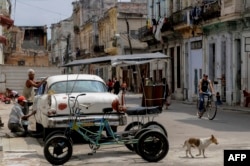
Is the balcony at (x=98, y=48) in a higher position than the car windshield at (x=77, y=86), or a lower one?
higher

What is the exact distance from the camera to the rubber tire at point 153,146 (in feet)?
37.4

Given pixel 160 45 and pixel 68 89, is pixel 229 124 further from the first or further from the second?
pixel 160 45

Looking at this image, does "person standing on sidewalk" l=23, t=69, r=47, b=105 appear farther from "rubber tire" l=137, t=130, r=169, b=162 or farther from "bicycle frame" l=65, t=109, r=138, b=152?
"rubber tire" l=137, t=130, r=169, b=162

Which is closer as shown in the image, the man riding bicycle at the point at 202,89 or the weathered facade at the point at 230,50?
the man riding bicycle at the point at 202,89

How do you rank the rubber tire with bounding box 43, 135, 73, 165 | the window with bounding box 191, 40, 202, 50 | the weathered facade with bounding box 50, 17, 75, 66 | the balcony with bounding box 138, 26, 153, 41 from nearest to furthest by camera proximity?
the rubber tire with bounding box 43, 135, 73, 165 → the window with bounding box 191, 40, 202, 50 → the balcony with bounding box 138, 26, 153, 41 → the weathered facade with bounding box 50, 17, 75, 66

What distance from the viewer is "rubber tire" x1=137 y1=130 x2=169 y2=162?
1140cm

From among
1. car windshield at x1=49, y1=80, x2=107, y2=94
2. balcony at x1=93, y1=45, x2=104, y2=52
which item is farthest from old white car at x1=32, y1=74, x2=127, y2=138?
balcony at x1=93, y1=45, x2=104, y2=52

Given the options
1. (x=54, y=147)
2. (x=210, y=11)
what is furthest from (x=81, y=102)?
(x=210, y=11)

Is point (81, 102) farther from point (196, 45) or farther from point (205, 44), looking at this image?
point (196, 45)

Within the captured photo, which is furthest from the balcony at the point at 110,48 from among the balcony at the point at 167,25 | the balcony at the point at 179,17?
the balcony at the point at 179,17

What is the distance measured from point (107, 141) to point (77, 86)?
3.44 m

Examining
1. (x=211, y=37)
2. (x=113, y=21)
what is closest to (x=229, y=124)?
(x=211, y=37)

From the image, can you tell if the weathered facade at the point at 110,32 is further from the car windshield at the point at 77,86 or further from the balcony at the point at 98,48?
the car windshield at the point at 77,86

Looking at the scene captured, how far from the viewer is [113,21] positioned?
68688 mm
